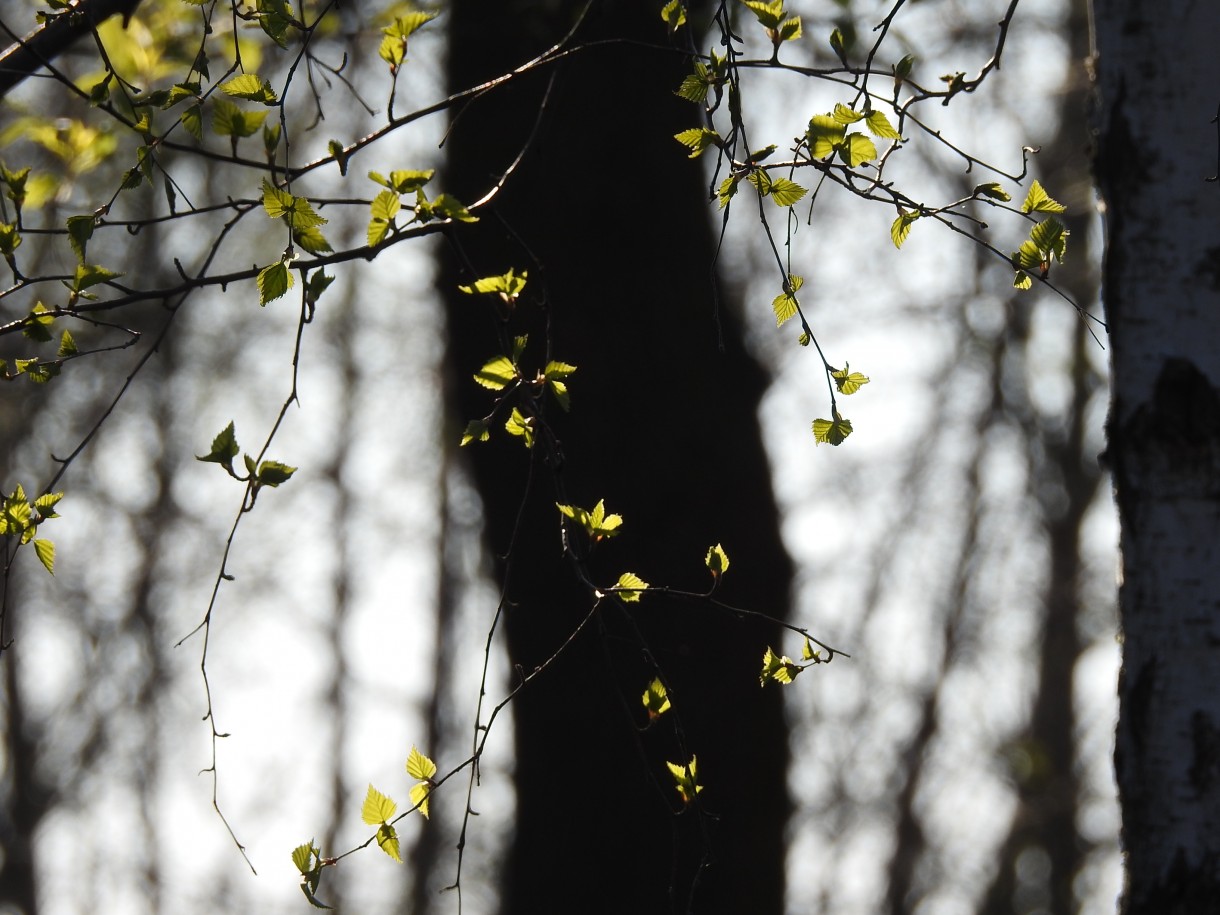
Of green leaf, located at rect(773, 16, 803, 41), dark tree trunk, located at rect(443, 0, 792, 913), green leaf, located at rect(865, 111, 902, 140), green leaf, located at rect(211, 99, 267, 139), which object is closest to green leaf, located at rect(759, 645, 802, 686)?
green leaf, located at rect(865, 111, 902, 140)

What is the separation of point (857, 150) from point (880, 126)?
0.06m

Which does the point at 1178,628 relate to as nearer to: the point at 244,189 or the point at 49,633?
the point at 244,189

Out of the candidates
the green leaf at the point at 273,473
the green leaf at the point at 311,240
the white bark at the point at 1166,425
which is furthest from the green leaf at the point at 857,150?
the green leaf at the point at 273,473

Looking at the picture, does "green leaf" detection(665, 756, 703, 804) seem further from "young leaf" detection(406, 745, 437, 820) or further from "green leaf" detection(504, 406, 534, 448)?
"green leaf" detection(504, 406, 534, 448)

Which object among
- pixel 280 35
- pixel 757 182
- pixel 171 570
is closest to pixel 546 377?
pixel 757 182

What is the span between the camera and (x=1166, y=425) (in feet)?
5.64

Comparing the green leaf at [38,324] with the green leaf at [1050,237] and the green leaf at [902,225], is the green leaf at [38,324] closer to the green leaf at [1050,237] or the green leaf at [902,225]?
the green leaf at [902,225]

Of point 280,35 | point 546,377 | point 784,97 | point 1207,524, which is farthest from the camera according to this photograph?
point 784,97

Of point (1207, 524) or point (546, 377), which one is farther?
point (1207, 524)

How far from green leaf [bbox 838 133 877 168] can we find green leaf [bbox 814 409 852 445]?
0.33 meters

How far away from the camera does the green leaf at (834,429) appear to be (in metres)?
1.61

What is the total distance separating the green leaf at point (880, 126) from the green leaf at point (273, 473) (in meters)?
0.85

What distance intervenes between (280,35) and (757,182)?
66 centimetres

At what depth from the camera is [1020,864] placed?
11.6m
